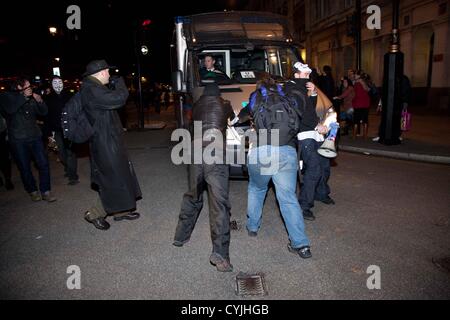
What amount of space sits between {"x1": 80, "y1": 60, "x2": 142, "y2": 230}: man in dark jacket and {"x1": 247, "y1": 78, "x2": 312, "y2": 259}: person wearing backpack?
1.86 metres

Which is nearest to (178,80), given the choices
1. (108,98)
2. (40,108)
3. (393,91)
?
(108,98)

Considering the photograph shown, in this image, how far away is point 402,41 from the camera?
19.6 metres

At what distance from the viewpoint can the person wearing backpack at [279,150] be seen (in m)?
3.97

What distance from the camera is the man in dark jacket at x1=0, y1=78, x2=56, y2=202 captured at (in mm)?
6238

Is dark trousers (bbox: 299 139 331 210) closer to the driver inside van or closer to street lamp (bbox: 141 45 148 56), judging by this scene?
the driver inside van

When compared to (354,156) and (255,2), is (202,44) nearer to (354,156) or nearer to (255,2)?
(354,156)

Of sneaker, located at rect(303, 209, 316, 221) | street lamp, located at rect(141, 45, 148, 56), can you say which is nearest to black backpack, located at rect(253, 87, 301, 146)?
sneaker, located at rect(303, 209, 316, 221)

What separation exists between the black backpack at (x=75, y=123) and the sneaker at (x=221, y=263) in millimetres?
2311

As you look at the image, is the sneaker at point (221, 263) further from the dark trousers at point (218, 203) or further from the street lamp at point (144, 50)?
the street lamp at point (144, 50)

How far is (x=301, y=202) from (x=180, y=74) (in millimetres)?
3303

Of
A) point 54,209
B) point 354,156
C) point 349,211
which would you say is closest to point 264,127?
point 349,211

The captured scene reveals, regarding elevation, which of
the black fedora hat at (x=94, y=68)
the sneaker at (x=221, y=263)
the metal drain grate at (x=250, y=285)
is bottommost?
the metal drain grate at (x=250, y=285)

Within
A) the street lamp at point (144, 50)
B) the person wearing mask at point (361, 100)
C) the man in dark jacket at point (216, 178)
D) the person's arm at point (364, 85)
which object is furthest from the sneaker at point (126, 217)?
the street lamp at point (144, 50)

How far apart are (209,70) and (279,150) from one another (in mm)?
3463
